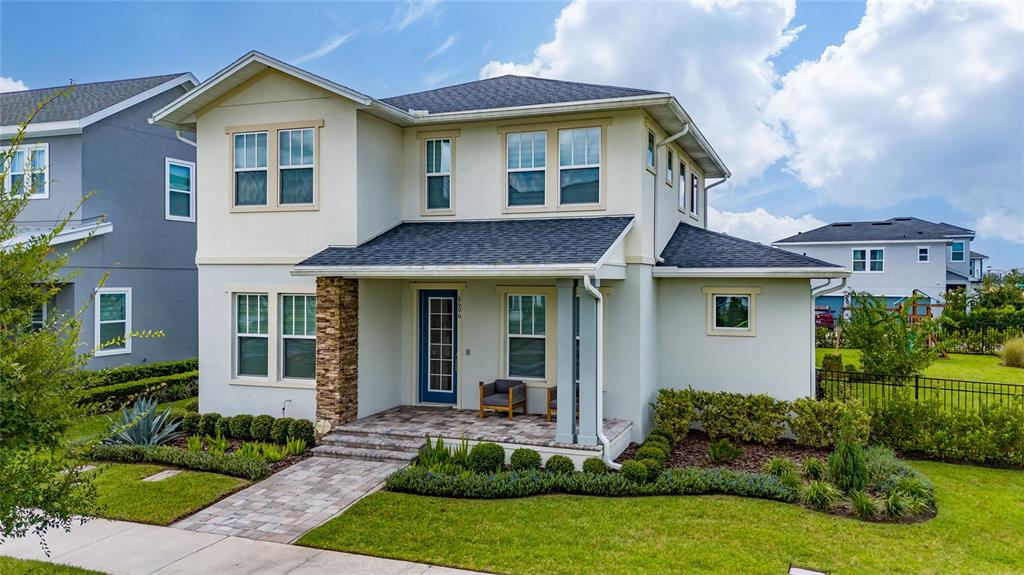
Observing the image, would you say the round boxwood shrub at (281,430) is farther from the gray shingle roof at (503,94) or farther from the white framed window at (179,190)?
the white framed window at (179,190)

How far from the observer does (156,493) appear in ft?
30.8

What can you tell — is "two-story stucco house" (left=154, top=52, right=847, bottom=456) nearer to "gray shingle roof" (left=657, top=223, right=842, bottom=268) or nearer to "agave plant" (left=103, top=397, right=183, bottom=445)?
"gray shingle roof" (left=657, top=223, right=842, bottom=268)

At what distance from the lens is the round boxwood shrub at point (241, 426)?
12.3 meters

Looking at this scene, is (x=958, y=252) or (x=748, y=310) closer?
(x=748, y=310)

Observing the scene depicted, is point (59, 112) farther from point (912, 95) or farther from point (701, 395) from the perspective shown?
point (912, 95)

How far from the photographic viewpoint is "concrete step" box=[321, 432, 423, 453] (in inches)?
435

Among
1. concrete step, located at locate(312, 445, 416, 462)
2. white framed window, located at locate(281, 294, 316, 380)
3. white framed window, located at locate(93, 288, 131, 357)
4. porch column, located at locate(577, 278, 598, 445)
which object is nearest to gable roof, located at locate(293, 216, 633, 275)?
porch column, located at locate(577, 278, 598, 445)

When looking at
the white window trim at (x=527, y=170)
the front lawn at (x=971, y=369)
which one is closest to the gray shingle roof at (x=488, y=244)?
the white window trim at (x=527, y=170)

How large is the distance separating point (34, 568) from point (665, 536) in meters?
6.97

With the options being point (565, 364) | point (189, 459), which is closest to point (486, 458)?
point (565, 364)

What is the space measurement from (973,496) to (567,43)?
14.9 metres

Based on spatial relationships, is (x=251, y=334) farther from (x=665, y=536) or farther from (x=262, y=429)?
(x=665, y=536)

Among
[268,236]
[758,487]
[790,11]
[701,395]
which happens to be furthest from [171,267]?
[790,11]

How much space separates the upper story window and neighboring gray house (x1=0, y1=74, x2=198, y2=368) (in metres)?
44.4
